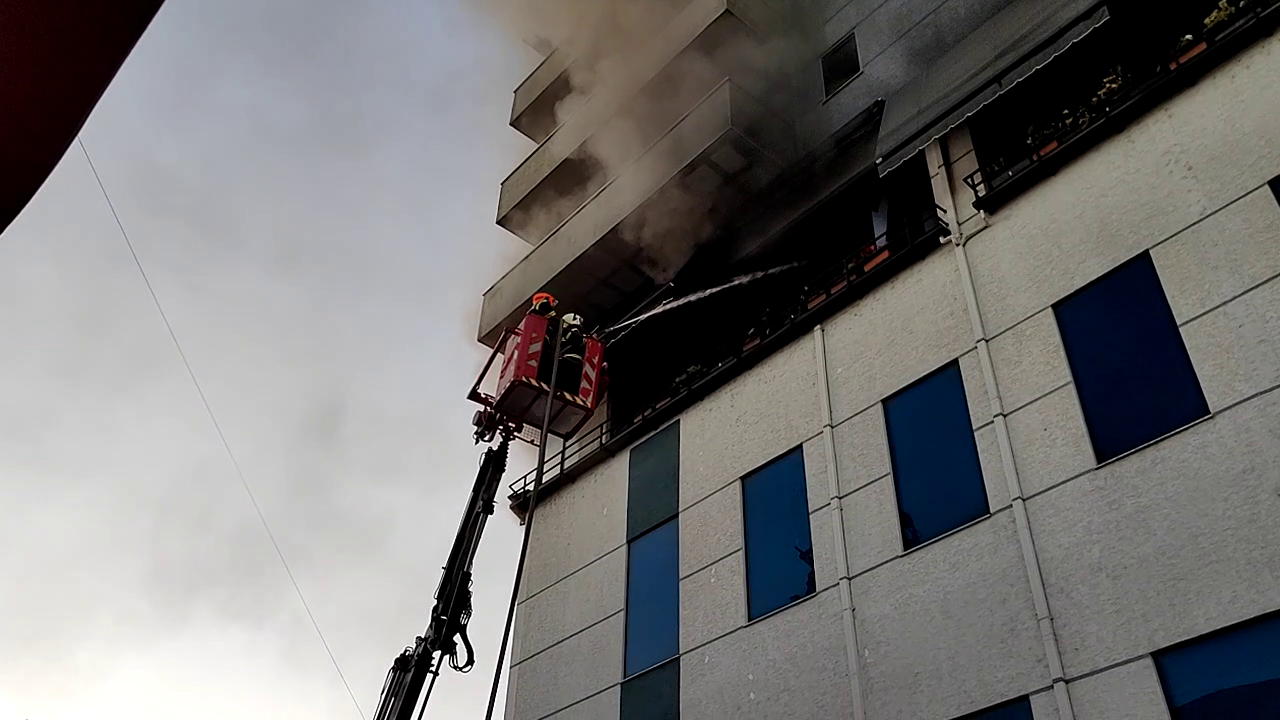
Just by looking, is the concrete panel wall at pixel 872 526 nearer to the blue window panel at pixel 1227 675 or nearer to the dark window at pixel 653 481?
the blue window panel at pixel 1227 675

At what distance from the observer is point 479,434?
13.6 meters

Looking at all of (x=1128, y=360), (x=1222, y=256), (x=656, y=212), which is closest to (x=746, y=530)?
(x=1128, y=360)

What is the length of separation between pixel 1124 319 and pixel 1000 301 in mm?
1430

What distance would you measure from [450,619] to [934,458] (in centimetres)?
569

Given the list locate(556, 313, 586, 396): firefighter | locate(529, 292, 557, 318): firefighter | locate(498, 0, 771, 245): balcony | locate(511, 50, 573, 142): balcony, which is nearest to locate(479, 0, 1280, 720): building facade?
locate(498, 0, 771, 245): balcony

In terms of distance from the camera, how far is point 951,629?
9.25 m

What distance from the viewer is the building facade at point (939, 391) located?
27.0 ft

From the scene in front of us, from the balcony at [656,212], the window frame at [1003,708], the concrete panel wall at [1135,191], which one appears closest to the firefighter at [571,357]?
the balcony at [656,212]

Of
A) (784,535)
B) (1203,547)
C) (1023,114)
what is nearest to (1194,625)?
(1203,547)

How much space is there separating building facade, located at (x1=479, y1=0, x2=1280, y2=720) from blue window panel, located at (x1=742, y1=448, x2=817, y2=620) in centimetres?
4

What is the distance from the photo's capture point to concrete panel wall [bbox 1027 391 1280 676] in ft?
24.8

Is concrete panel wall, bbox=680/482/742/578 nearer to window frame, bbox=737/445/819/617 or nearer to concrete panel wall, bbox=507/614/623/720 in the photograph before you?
window frame, bbox=737/445/819/617

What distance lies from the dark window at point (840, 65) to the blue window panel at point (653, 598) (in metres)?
7.51

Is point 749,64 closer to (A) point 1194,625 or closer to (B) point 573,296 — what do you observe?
(B) point 573,296
